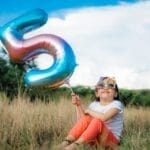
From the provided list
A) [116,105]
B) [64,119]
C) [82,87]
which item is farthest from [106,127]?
[82,87]

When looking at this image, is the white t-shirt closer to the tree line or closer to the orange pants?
the orange pants

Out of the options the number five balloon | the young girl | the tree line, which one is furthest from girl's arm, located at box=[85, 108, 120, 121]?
the tree line

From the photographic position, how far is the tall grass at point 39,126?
7.70 meters

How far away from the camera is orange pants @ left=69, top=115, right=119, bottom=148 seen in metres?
7.22

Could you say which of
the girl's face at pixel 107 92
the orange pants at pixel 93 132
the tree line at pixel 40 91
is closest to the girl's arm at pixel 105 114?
the orange pants at pixel 93 132

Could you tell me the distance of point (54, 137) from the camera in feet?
26.7

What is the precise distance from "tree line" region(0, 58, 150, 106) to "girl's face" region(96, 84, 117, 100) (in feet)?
6.16

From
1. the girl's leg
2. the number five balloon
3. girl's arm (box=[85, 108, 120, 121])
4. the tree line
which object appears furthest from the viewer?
the tree line

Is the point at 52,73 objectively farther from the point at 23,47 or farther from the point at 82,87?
the point at 82,87

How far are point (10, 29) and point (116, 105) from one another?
180cm

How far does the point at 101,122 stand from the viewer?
7.25m

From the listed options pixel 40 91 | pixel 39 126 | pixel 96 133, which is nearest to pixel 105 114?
pixel 96 133

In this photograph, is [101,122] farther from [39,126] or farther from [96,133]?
[39,126]

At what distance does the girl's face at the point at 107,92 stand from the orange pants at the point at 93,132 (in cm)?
42
